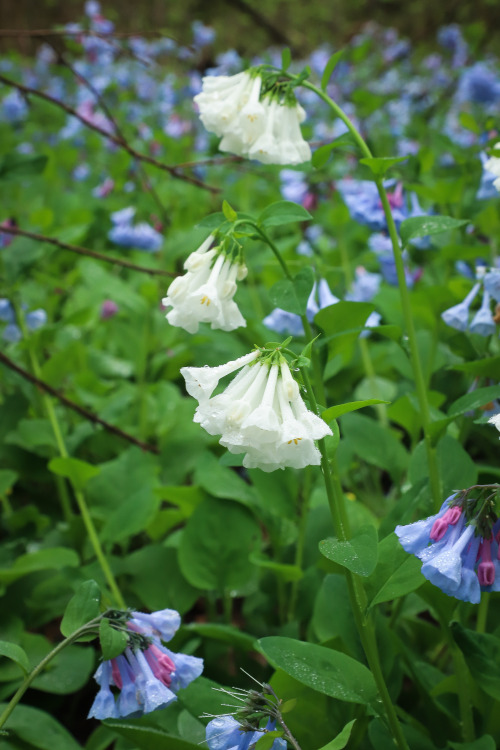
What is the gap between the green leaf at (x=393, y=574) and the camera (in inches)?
29.7

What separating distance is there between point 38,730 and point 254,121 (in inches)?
37.0

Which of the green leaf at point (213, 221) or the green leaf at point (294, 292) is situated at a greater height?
the green leaf at point (213, 221)

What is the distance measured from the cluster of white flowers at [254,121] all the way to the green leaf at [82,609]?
1.99ft

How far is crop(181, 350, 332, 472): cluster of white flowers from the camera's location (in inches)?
24.3

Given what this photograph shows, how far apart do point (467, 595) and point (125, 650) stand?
41cm

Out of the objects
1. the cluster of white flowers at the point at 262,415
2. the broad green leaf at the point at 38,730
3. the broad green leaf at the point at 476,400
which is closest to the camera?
the cluster of white flowers at the point at 262,415

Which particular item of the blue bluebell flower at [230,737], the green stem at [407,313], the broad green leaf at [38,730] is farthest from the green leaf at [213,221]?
the broad green leaf at [38,730]

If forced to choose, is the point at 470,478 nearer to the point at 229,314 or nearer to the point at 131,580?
the point at 229,314

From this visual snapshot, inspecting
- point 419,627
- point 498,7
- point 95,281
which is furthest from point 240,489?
point 498,7

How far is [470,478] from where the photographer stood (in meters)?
0.96

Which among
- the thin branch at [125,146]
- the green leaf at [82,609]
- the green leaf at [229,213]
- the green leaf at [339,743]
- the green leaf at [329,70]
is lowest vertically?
the green leaf at [339,743]

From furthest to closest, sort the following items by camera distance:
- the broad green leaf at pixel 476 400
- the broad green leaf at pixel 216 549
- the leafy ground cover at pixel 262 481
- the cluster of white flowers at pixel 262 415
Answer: the broad green leaf at pixel 216 549 < the broad green leaf at pixel 476 400 < the leafy ground cover at pixel 262 481 < the cluster of white flowers at pixel 262 415

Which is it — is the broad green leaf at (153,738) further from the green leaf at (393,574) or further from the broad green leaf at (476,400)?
the broad green leaf at (476,400)

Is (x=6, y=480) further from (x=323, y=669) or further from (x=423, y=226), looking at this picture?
(x=423, y=226)
